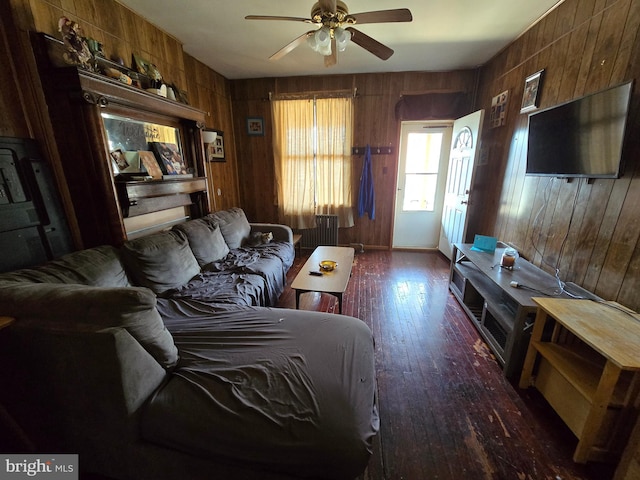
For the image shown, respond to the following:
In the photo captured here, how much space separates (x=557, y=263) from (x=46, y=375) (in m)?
3.14

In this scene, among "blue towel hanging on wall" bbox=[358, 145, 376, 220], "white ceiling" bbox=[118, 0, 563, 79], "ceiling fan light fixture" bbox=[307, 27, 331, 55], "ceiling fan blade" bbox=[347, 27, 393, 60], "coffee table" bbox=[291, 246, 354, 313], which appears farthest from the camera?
"blue towel hanging on wall" bbox=[358, 145, 376, 220]

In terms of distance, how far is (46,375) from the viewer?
3.35 ft

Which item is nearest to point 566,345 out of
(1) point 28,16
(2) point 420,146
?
(2) point 420,146

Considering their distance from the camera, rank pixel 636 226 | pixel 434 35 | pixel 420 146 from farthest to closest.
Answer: pixel 420 146 < pixel 434 35 < pixel 636 226

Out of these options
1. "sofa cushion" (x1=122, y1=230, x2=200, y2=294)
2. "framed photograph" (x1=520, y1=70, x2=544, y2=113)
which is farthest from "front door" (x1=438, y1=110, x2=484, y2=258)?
"sofa cushion" (x1=122, y1=230, x2=200, y2=294)

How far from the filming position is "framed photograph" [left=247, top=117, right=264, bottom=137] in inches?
159

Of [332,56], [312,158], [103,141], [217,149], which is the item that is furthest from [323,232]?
[103,141]

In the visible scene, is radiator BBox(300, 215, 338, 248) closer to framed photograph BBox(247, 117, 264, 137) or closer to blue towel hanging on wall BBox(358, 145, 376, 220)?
blue towel hanging on wall BBox(358, 145, 376, 220)

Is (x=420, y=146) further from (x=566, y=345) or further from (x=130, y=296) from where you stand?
(x=130, y=296)

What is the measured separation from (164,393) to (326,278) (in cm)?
137

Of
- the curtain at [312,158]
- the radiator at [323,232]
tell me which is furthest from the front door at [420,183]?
the radiator at [323,232]

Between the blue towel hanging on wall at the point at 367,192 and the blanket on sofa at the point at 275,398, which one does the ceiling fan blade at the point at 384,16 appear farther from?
the blue towel hanging on wall at the point at 367,192

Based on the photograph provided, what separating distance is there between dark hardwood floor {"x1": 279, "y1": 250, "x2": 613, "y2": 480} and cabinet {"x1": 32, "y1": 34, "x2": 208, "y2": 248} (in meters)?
1.67

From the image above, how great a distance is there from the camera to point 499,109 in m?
2.91
